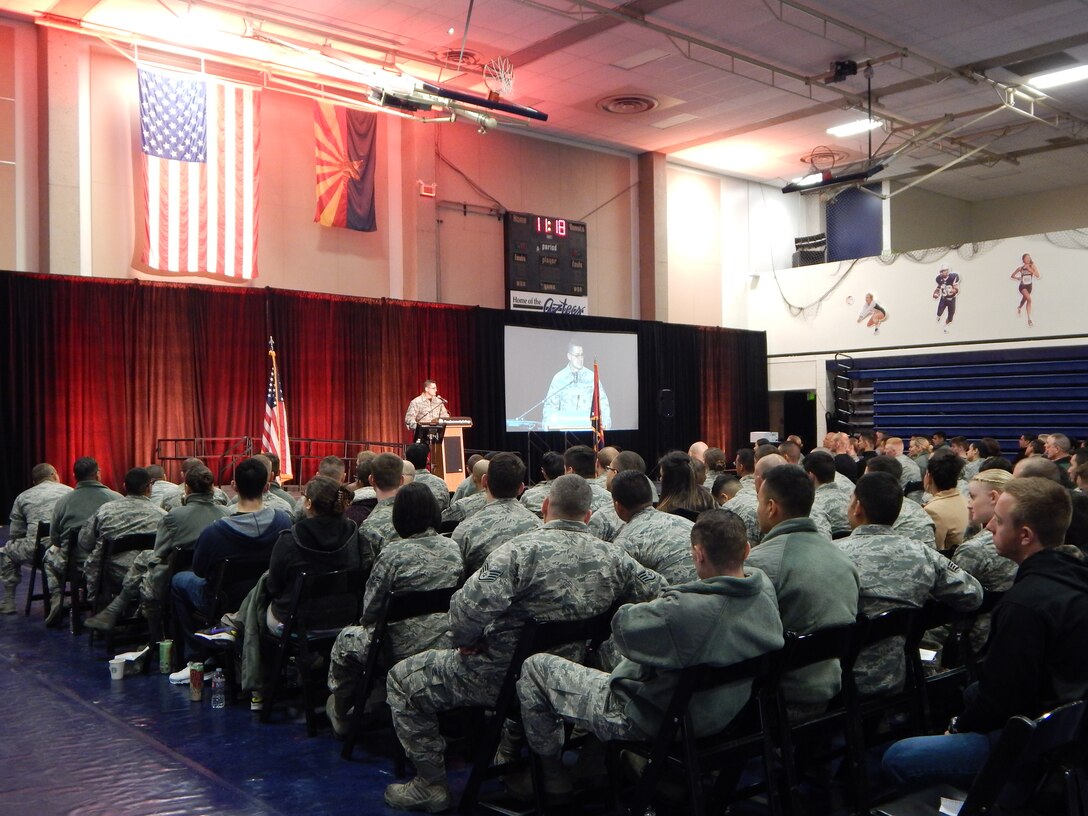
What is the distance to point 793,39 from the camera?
12297mm

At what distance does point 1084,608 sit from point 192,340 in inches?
442

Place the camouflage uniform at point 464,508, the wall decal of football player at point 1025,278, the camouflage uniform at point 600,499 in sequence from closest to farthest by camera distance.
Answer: the camouflage uniform at point 600,499
the camouflage uniform at point 464,508
the wall decal of football player at point 1025,278

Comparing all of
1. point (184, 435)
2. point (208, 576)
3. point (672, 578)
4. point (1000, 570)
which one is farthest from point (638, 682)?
point (184, 435)

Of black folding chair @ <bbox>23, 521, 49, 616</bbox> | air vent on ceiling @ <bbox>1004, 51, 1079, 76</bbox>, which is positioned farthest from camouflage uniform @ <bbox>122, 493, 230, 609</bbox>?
air vent on ceiling @ <bbox>1004, 51, 1079, 76</bbox>

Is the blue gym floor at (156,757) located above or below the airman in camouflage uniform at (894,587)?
below

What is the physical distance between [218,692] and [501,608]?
90.3 inches

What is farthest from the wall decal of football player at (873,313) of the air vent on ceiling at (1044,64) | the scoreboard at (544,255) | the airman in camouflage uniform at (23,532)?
the airman in camouflage uniform at (23,532)

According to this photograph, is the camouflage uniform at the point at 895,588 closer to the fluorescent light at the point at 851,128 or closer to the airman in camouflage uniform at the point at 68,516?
the airman in camouflage uniform at the point at 68,516

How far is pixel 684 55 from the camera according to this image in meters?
12.5

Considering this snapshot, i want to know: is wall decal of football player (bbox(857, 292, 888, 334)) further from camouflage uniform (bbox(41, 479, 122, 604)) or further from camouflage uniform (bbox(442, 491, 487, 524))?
camouflage uniform (bbox(41, 479, 122, 604))

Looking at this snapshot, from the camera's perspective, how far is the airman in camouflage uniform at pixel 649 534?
3.61 m

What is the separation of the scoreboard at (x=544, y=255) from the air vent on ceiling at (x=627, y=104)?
2008 mm

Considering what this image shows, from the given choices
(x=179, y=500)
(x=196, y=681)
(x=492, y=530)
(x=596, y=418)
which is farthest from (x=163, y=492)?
(x=596, y=418)

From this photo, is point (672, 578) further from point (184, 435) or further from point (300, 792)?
point (184, 435)
